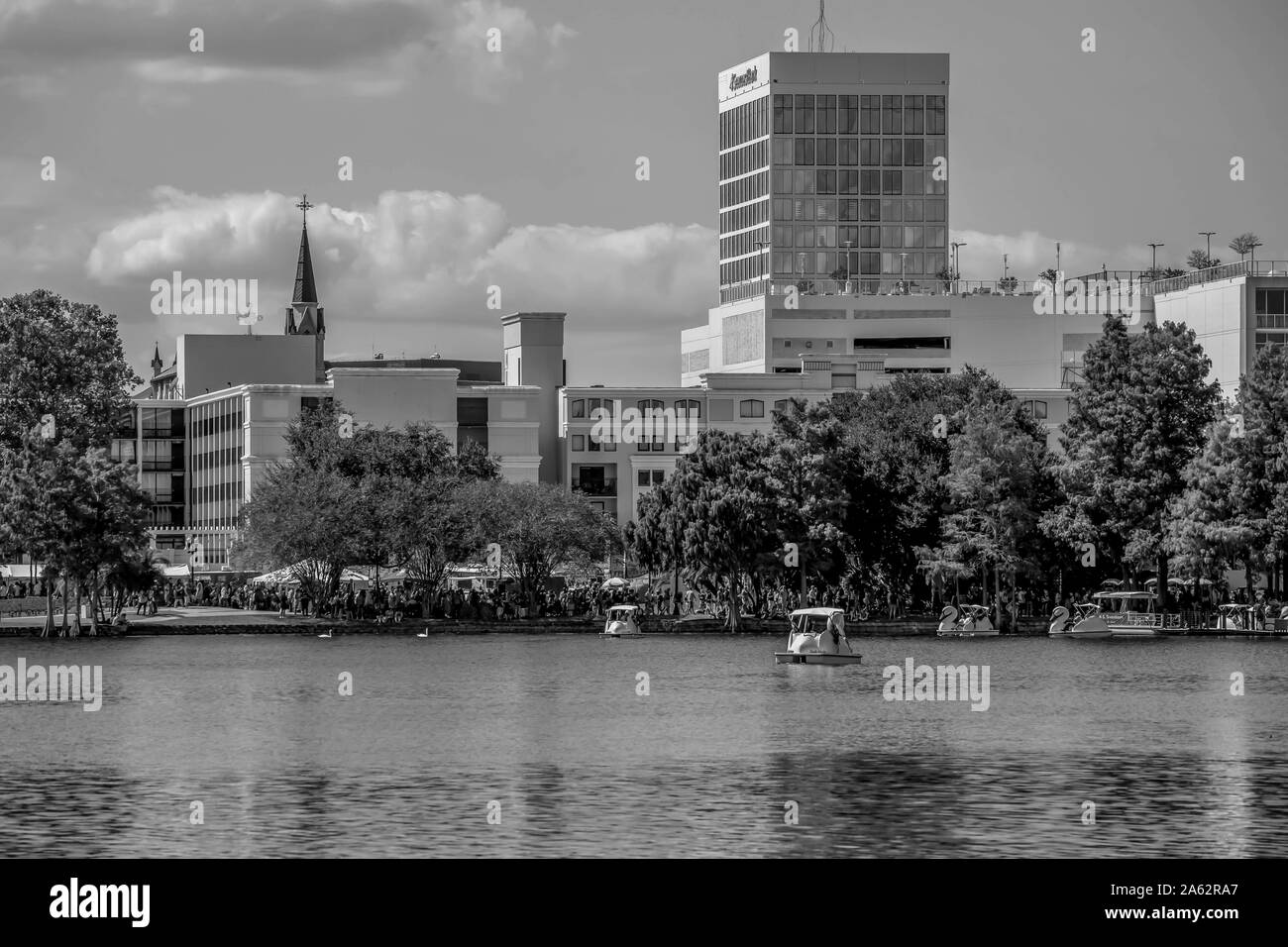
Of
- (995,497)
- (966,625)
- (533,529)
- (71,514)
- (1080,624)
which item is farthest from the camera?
(533,529)

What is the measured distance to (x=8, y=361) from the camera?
A: 15225 cm

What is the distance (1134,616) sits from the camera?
144000 millimetres

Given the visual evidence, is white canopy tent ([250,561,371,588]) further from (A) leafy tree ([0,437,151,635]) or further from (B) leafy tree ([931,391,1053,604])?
(B) leafy tree ([931,391,1053,604])

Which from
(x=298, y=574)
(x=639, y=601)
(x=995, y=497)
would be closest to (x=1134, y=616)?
(x=995, y=497)

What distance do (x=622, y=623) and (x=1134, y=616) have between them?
32749 millimetres

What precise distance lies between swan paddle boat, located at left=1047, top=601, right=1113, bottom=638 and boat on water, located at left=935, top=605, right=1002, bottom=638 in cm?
371

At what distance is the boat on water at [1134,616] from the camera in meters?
141

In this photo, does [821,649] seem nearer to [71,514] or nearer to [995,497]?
[995,497]

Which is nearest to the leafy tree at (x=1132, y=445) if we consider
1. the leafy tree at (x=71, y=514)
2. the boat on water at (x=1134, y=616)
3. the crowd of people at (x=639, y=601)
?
the boat on water at (x=1134, y=616)

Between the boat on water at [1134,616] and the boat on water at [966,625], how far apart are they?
6.89 metres

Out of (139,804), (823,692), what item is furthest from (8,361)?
(139,804)

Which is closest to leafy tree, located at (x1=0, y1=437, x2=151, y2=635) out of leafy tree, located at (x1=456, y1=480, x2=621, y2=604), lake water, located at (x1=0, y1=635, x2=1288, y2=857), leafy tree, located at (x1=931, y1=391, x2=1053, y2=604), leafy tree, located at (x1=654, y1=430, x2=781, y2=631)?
lake water, located at (x1=0, y1=635, x2=1288, y2=857)

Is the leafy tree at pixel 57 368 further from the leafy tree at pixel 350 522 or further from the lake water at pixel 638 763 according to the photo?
the lake water at pixel 638 763
